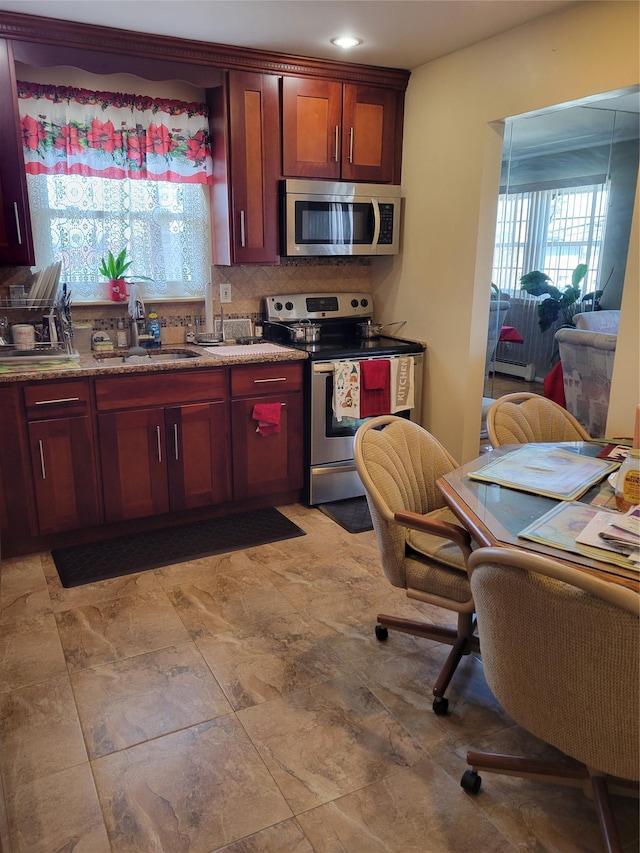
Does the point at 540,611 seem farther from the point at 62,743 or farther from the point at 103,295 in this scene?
the point at 103,295

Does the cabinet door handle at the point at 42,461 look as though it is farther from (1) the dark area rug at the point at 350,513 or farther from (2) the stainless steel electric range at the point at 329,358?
(1) the dark area rug at the point at 350,513

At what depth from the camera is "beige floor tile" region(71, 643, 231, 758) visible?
1.97m

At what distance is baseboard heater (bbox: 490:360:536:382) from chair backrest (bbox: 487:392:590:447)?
1562 millimetres

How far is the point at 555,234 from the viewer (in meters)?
4.41

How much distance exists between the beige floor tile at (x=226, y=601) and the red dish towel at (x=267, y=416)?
2.77 feet

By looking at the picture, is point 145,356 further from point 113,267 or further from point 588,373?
point 588,373

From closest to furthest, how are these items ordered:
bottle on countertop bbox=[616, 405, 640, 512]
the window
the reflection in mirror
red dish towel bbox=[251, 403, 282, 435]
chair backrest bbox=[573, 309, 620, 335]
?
bottle on countertop bbox=[616, 405, 640, 512] → red dish towel bbox=[251, 403, 282, 435] → the reflection in mirror → the window → chair backrest bbox=[573, 309, 620, 335]

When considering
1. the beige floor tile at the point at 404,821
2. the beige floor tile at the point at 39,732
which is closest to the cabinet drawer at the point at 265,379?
the beige floor tile at the point at 39,732

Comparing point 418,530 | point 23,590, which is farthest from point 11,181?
point 418,530

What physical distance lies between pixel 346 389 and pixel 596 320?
2057mm

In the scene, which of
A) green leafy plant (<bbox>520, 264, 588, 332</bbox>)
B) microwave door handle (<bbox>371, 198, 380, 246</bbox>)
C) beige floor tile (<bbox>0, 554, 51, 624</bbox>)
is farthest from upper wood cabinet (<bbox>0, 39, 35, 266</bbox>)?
green leafy plant (<bbox>520, 264, 588, 332</bbox>)

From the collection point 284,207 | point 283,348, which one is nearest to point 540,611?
point 283,348

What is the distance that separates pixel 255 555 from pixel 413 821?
5.40ft

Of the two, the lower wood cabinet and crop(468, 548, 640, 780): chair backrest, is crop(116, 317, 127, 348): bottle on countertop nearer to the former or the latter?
the lower wood cabinet
